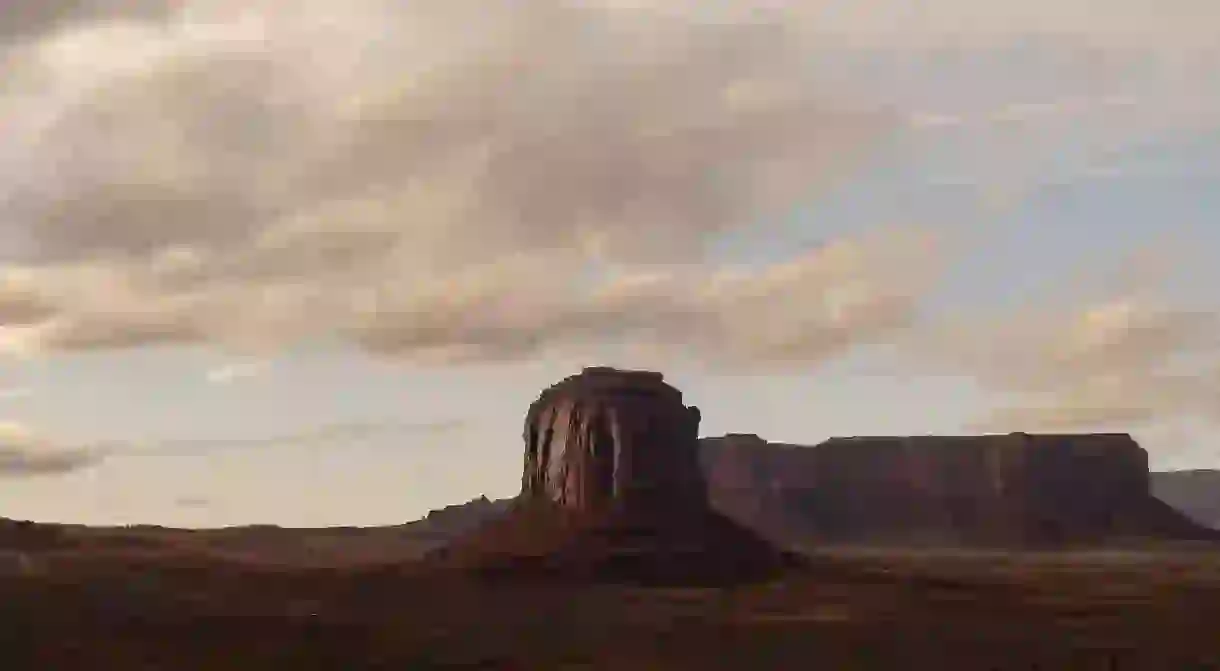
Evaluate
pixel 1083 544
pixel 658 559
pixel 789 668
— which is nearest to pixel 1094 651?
pixel 789 668

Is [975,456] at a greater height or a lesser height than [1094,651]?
greater

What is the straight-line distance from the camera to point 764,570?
67.8 metres

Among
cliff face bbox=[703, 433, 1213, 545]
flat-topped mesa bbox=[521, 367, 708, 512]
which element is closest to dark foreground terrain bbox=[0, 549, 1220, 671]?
flat-topped mesa bbox=[521, 367, 708, 512]

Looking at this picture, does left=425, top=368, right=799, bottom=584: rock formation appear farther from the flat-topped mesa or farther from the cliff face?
the cliff face

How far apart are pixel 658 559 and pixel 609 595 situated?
7.19 metres

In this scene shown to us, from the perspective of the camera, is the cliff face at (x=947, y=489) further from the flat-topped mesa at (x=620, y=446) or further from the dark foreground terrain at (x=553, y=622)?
the dark foreground terrain at (x=553, y=622)

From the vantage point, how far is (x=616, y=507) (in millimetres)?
66750

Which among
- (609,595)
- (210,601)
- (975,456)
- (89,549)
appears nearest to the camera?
(210,601)

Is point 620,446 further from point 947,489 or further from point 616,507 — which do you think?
point 947,489

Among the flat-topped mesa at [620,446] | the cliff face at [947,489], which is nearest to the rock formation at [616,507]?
the flat-topped mesa at [620,446]

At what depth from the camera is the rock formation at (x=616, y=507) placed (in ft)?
207

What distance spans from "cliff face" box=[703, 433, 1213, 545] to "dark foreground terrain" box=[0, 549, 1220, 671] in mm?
70750

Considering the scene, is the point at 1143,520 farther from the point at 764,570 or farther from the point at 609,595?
the point at 609,595

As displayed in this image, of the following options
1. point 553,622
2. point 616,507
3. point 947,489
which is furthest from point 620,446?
point 947,489
